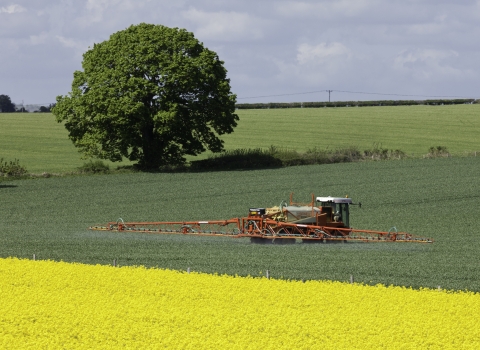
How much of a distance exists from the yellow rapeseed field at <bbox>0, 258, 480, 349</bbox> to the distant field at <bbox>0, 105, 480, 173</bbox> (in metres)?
45.7

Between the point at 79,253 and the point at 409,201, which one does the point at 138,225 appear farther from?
the point at 409,201

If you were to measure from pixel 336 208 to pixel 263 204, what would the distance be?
12820 millimetres

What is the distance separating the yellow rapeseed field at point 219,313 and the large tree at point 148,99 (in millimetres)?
39740

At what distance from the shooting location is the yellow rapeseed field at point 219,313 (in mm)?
16203

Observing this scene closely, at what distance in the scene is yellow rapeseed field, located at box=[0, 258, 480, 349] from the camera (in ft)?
53.2

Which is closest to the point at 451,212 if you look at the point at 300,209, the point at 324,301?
the point at 300,209

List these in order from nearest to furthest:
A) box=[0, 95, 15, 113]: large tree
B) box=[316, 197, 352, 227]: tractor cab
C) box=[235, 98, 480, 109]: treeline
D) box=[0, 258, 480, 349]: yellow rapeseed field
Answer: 1. box=[0, 258, 480, 349]: yellow rapeseed field
2. box=[316, 197, 352, 227]: tractor cab
3. box=[235, 98, 480, 109]: treeline
4. box=[0, 95, 15, 113]: large tree

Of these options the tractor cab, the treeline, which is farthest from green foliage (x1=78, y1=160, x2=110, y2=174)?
the treeline

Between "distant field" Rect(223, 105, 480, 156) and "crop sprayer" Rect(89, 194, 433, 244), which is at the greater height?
"distant field" Rect(223, 105, 480, 156)

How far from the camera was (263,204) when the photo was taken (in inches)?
1882

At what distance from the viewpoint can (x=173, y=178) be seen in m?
60.3

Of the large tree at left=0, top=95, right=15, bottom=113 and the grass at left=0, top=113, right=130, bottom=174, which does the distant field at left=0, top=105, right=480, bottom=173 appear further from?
the large tree at left=0, top=95, right=15, bottom=113

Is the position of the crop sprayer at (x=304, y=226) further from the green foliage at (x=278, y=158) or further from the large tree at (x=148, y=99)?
the green foliage at (x=278, y=158)

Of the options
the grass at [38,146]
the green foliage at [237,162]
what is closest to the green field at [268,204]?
the grass at [38,146]
